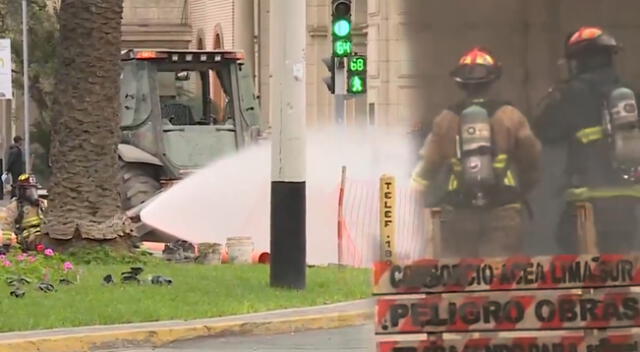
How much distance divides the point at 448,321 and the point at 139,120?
13.4m

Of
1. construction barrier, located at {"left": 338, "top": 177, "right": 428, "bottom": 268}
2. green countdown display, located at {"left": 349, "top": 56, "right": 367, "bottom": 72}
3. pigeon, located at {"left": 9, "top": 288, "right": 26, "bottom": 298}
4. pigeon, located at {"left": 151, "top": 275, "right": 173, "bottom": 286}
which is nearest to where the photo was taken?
pigeon, located at {"left": 9, "top": 288, "right": 26, "bottom": 298}

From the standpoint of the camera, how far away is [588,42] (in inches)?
261

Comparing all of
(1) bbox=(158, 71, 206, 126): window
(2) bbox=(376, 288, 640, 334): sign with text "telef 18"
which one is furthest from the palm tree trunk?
(2) bbox=(376, 288, 640, 334): sign with text "telef 18"

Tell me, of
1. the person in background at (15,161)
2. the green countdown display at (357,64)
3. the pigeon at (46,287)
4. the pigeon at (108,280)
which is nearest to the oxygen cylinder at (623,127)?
the pigeon at (46,287)

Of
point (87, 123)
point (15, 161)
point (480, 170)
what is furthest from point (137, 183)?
point (15, 161)

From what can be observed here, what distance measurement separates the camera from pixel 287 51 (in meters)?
12.9

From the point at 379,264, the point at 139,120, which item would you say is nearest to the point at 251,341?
the point at 379,264

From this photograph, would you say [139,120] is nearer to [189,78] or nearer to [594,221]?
[189,78]

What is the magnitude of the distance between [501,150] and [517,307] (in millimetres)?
880

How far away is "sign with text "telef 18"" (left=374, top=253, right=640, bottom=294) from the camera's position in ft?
22.8

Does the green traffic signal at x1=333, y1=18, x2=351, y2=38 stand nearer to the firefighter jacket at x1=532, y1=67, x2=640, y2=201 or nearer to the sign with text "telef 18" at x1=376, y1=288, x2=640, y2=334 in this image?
the sign with text "telef 18" at x1=376, y1=288, x2=640, y2=334

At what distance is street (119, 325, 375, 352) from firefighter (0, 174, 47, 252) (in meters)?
5.51

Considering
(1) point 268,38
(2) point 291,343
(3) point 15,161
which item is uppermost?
(1) point 268,38

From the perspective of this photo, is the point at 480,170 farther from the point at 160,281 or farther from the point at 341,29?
the point at 341,29
